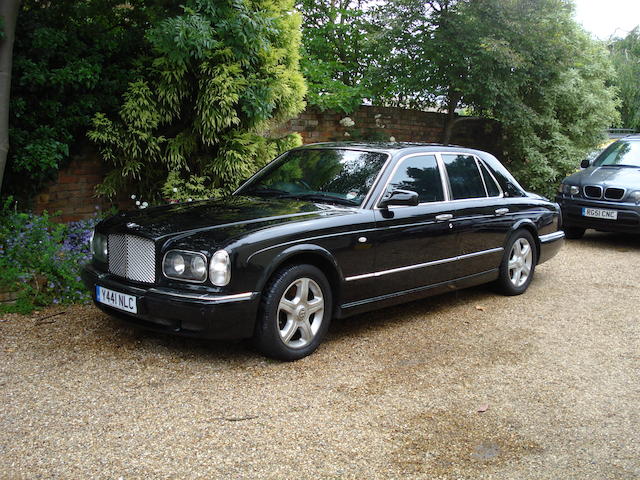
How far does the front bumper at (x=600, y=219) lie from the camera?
9516 mm

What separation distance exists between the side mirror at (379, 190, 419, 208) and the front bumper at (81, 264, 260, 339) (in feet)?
4.83

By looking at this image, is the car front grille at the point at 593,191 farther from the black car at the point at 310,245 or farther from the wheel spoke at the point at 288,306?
the wheel spoke at the point at 288,306

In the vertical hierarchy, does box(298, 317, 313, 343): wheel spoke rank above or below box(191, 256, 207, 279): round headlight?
below

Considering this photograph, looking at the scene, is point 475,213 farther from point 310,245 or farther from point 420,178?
point 310,245

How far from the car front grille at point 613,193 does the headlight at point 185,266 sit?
25.3 ft

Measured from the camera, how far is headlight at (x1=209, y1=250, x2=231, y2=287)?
164 inches

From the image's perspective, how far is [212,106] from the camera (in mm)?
7699

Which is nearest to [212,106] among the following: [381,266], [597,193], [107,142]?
[107,142]

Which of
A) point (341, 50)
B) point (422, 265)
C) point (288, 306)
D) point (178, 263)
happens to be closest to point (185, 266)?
point (178, 263)

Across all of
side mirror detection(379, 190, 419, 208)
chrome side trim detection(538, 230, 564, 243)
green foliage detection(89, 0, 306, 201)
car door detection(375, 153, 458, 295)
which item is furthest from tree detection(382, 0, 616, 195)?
side mirror detection(379, 190, 419, 208)

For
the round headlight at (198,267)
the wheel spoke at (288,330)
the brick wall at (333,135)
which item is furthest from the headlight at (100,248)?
the brick wall at (333,135)

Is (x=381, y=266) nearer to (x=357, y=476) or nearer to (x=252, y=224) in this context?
(x=252, y=224)

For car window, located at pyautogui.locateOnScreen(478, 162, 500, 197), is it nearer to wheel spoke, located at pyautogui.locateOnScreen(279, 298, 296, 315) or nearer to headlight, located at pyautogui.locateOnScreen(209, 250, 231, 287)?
wheel spoke, located at pyautogui.locateOnScreen(279, 298, 296, 315)

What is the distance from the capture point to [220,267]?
4188mm
